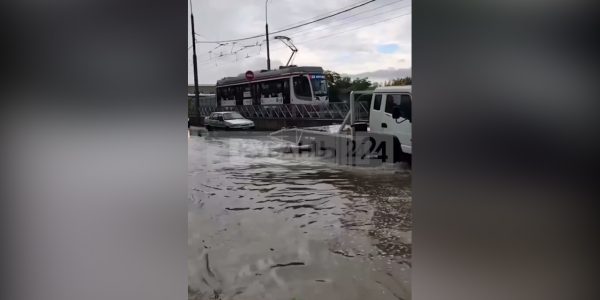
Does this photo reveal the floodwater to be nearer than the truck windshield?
Yes

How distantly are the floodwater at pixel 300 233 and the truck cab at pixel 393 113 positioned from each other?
0.42m

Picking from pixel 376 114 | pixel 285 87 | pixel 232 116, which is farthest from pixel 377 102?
pixel 232 116

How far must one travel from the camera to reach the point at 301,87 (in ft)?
30.3

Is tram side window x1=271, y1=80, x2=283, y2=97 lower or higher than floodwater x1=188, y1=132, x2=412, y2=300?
higher

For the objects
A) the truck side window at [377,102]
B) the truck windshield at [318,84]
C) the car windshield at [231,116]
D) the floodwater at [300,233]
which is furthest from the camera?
the car windshield at [231,116]

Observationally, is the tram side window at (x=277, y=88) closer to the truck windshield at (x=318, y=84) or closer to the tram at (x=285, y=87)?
the tram at (x=285, y=87)

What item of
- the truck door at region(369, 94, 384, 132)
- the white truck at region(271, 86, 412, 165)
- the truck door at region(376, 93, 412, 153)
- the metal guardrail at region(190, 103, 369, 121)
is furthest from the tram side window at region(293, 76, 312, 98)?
the truck door at region(376, 93, 412, 153)

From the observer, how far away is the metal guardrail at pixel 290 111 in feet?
28.2

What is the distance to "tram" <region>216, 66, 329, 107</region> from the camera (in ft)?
30.2

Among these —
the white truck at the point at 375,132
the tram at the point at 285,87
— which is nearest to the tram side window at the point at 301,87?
the tram at the point at 285,87

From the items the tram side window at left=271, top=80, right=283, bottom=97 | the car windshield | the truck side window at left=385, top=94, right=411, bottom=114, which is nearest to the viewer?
the truck side window at left=385, top=94, right=411, bottom=114

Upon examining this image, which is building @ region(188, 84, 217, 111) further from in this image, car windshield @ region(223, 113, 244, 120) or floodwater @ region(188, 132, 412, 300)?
floodwater @ region(188, 132, 412, 300)
